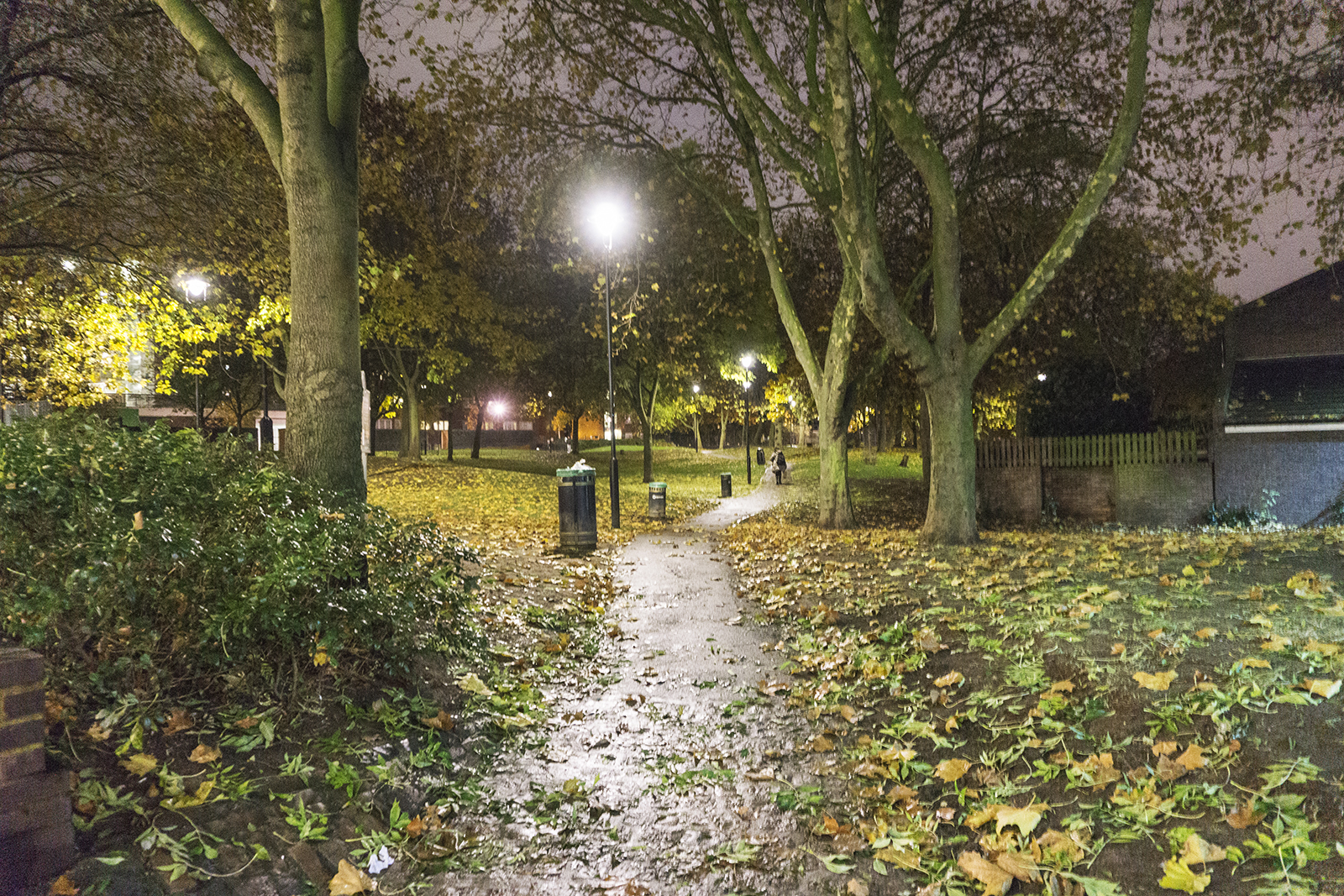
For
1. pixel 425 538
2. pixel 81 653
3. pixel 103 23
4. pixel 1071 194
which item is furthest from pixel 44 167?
pixel 1071 194

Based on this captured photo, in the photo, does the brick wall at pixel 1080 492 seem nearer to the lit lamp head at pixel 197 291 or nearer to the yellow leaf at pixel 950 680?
the yellow leaf at pixel 950 680

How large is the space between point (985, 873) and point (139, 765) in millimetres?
3703

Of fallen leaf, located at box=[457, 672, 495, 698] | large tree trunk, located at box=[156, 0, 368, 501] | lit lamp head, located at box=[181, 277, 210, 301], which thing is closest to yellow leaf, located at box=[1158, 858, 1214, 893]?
fallen leaf, located at box=[457, 672, 495, 698]

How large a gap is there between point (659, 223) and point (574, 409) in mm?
26691

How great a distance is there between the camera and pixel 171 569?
4051 millimetres

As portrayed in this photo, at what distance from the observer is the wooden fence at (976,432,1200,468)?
58.2ft

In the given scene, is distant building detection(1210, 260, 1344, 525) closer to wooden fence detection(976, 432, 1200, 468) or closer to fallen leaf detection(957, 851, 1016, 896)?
wooden fence detection(976, 432, 1200, 468)

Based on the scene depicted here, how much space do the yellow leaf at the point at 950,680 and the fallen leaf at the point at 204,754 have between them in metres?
4.31

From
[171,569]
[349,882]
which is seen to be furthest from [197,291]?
[349,882]

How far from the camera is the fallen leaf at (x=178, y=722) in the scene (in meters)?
3.80

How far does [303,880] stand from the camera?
3285 mm

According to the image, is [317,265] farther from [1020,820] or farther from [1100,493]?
[1100,493]

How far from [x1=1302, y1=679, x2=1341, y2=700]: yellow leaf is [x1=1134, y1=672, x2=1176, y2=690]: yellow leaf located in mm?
608

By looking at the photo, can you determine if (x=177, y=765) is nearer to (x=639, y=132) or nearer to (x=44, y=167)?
(x=44, y=167)
